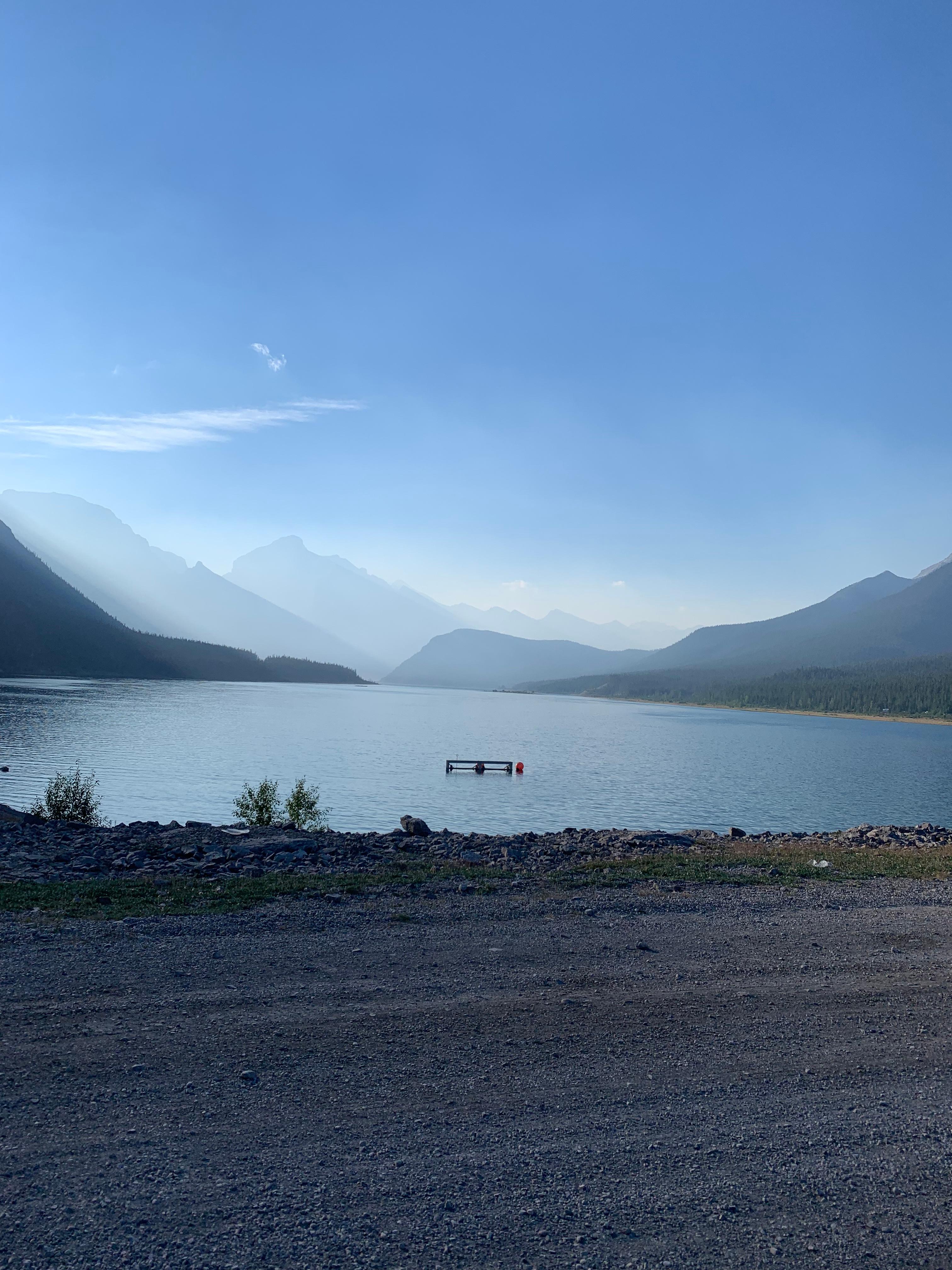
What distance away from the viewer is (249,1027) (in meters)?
7.70

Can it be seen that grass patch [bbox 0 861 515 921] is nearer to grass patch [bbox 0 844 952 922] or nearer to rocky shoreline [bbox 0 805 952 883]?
grass patch [bbox 0 844 952 922]

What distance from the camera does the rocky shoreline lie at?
1606 cm

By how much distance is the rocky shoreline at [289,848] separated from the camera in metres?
16.1

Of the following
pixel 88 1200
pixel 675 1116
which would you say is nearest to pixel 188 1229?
pixel 88 1200

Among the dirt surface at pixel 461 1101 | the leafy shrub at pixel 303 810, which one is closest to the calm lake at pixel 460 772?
the leafy shrub at pixel 303 810

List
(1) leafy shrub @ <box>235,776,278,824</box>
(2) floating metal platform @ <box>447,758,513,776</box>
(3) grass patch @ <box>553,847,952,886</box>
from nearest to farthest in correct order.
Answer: (3) grass patch @ <box>553,847,952,886</box>, (1) leafy shrub @ <box>235,776,278,824</box>, (2) floating metal platform @ <box>447,758,513,776</box>

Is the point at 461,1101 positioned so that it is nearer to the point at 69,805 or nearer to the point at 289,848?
the point at 289,848

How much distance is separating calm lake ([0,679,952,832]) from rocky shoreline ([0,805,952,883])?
8.01 m

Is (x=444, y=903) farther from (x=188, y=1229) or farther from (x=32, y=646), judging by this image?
(x=32, y=646)

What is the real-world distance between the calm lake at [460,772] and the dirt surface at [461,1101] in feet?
71.1

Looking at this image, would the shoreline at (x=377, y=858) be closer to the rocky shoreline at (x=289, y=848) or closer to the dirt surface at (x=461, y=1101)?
the rocky shoreline at (x=289, y=848)

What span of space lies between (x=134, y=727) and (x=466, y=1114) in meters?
73.8

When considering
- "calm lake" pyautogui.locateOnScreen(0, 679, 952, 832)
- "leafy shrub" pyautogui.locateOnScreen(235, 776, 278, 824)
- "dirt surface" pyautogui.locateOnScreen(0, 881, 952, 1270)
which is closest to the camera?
"dirt surface" pyautogui.locateOnScreen(0, 881, 952, 1270)

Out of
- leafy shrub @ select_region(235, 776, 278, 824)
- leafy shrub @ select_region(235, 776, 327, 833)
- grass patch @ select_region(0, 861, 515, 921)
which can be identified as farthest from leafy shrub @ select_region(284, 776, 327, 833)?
grass patch @ select_region(0, 861, 515, 921)
